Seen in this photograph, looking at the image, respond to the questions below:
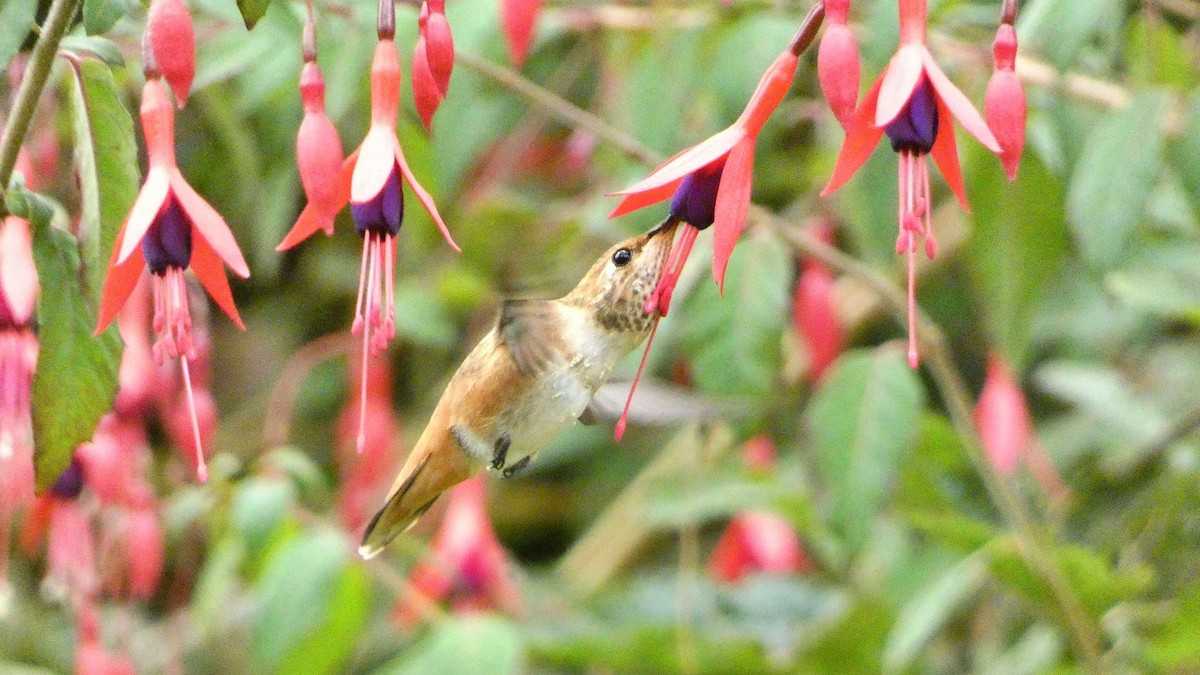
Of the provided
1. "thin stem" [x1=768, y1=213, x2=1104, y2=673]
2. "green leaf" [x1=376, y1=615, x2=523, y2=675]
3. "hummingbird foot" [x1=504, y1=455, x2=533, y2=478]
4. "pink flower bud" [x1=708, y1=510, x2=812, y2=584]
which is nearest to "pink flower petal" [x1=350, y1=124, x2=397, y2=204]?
"hummingbird foot" [x1=504, y1=455, x2=533, y2=478]

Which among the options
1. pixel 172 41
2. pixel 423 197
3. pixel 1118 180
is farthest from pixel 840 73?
pixel 1118 180

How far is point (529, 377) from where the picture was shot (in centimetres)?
82

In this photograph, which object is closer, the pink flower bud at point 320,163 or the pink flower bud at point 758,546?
the pink flower bud at point 320,163

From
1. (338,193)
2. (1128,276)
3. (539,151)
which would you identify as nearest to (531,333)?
(338,193)

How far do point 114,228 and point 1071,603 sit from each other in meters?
1.07

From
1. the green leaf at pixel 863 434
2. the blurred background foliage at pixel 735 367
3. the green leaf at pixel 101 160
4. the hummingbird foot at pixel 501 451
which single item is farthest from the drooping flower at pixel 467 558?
the green leaf at pixel 101 160

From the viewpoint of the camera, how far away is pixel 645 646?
183 cm

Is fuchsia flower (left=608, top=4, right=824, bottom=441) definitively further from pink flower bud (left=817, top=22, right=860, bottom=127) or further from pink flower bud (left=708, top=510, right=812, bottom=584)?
pink flower bud (left=708, top=510, right=812, bottom=584)

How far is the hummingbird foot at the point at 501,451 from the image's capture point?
86 centimetres

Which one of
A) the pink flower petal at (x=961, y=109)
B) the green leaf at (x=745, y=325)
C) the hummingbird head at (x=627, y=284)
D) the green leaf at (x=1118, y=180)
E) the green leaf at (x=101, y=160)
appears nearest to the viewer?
the pink flower petal at (x=961, y=109)

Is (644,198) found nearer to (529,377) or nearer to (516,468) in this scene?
(529,377)

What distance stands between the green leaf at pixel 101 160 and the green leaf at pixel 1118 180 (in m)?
0.71

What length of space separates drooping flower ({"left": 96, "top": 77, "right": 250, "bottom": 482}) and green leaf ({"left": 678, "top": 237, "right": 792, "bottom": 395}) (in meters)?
0.83

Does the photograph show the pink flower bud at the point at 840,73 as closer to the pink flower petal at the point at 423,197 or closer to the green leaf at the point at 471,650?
the pink flower petal at the point at 423,197
